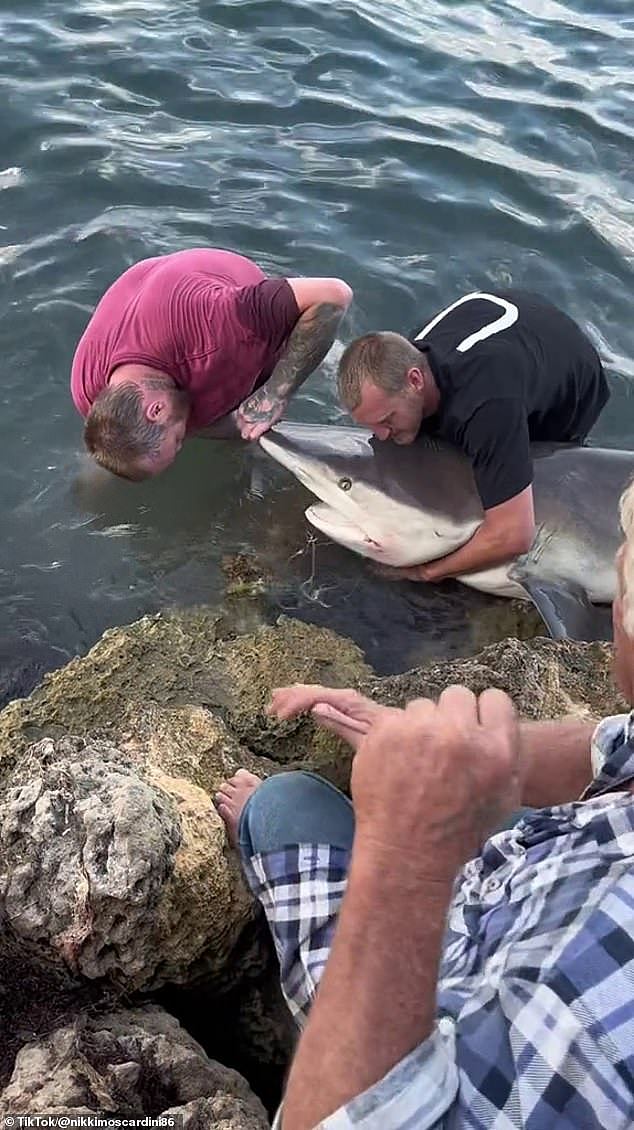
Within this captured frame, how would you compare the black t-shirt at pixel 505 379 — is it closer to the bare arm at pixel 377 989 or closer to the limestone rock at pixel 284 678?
the limestone rock at pixel 284 678

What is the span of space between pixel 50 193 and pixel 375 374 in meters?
3.58

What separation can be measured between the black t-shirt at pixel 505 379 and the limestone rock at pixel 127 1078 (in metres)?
2.61

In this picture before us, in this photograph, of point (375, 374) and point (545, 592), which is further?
point (545, 592)

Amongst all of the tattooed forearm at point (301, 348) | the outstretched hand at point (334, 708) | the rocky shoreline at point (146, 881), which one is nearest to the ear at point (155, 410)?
the tattooed forearm at point (301, 348)

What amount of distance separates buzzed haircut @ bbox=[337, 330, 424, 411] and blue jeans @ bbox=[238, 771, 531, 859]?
1949mm

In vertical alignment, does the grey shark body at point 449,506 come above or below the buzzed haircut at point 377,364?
below

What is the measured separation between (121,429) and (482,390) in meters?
1.46

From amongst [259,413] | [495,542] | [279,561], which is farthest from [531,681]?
[259,413]

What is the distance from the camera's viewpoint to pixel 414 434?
433 cm

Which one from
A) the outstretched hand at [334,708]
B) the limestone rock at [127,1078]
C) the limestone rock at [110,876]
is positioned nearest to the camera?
the limestone rock at [127,1078]

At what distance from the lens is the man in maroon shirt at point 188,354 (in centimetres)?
427

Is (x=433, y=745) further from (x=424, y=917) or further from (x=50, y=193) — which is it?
(x=50, y=193)

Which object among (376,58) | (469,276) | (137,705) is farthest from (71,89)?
(137,705)

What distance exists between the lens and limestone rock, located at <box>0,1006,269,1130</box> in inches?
76.6
